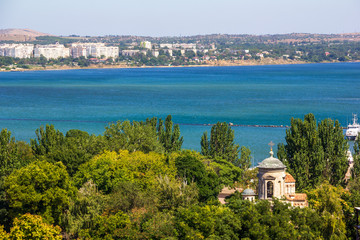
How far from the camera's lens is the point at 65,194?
84.7 ft

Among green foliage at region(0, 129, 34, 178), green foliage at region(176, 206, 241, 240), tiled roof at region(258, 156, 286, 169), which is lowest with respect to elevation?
green foliage at region(176, 206, 241, 240)

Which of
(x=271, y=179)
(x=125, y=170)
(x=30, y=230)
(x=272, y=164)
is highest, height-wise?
(x=272, y=164)

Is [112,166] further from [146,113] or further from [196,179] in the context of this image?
[146,113]

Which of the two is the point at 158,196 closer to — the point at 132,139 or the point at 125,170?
the point at 125,170

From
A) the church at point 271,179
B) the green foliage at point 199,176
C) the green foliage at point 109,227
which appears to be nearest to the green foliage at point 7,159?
the green foliage at point 109,227

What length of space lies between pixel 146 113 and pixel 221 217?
6167cm

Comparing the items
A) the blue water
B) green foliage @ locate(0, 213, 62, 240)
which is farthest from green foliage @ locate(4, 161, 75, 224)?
the blue water

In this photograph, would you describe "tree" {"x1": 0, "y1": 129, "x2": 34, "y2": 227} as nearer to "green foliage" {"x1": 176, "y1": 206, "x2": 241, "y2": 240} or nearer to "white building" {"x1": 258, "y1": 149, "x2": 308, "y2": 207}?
"green foliage" {"x1": 176, "y1": 206, "x2": 241, "y2": 240}

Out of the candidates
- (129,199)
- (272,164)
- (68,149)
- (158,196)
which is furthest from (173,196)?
(68,149)

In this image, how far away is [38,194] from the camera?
2523cm

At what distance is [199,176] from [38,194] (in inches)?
307

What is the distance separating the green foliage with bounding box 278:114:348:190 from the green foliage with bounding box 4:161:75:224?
12.0m

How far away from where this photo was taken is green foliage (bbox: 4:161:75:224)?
82.2 feet

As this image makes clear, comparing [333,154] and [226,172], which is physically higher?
[333,154]
